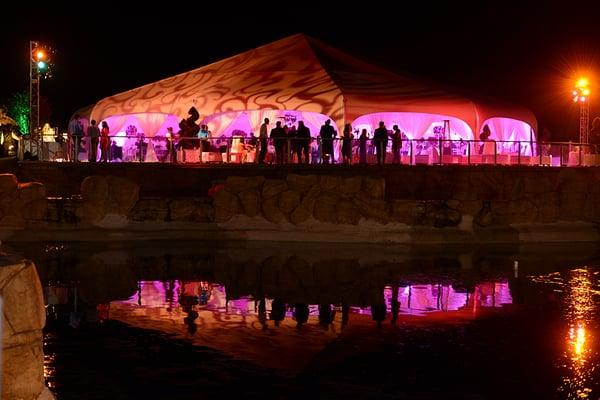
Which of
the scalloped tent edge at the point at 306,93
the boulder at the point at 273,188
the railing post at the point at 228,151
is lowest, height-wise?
the boulder at the point at 273,188

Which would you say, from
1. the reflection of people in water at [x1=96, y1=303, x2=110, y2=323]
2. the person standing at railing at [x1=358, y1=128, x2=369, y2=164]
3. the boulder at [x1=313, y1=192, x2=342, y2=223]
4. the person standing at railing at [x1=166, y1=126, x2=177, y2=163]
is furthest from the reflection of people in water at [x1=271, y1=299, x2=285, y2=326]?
the person standing at railing at [x1=166, y1=126, x2=177, y2=163]

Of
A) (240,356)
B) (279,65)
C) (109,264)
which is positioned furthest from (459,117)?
(240,356)

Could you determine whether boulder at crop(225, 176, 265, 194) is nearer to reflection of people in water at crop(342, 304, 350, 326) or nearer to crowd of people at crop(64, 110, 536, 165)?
crowd of people at crop(64, 110, 536, 165)

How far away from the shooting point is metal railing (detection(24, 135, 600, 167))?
84.6 ft

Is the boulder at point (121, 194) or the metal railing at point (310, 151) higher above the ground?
the metal railing at point (310, 151)

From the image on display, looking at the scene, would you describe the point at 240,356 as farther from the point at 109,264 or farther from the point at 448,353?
the point at 109,264

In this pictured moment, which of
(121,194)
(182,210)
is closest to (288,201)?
(182,210)

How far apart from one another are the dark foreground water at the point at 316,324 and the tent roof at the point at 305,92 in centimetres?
1004

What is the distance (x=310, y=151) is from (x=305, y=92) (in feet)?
17.6

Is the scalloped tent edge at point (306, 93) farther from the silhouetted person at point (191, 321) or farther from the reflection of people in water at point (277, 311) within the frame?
the silhouetted person at point (191, 321)

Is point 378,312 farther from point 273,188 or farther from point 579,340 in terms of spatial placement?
point 273,188

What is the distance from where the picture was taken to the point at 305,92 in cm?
3064

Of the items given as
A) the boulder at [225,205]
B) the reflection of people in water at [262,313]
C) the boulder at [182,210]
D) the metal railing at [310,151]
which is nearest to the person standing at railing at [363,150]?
the metal railing at [310,151]

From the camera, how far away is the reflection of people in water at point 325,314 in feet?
42.7
